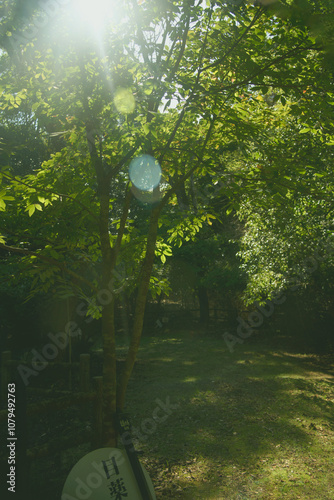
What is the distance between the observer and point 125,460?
11.8ft

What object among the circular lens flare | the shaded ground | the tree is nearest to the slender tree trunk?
the tree

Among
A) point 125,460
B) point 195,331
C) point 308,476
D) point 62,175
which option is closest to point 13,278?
point 62,175

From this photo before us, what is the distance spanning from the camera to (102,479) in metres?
3.42

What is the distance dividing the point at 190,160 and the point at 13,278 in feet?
8.58

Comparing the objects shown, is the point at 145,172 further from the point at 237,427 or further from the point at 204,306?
the point at 204,306

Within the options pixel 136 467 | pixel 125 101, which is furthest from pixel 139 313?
pixel 125 101

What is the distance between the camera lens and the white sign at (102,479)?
3.30 meters

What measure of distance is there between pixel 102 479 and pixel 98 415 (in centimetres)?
123

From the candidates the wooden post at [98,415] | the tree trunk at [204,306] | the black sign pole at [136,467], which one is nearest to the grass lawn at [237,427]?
the wooden post at [98,415]

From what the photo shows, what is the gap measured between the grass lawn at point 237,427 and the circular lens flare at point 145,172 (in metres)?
3.66

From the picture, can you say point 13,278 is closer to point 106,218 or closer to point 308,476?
point 106,218

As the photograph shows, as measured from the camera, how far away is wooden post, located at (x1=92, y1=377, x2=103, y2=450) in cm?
454

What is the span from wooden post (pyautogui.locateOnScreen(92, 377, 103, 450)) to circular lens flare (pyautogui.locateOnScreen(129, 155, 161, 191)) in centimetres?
233

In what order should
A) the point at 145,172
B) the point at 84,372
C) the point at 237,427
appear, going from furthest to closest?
the point at 84,372 → the point at 237,427 → the point at 145,172
